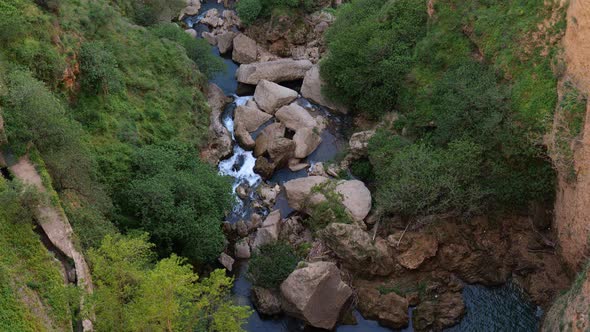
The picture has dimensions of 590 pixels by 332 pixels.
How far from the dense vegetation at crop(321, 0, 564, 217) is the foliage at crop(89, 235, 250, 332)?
12775 mm

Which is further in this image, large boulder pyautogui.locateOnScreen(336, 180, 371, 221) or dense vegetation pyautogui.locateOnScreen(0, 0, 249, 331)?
large boulder pyautogui.locateOnScreen(336, 180, 371, 221)

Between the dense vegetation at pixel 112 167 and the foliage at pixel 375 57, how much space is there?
357 inches

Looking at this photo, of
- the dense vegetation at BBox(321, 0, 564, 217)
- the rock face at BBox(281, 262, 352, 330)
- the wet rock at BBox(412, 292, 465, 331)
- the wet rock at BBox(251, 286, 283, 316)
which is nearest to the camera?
the rock face at BBox(281, 262, 352, 330)

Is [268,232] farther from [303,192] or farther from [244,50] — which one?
[244,50]

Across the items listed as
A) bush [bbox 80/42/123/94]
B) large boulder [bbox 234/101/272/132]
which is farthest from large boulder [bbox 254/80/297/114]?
bush [bbox 80/42/123/94]

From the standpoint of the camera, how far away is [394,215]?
109 feet

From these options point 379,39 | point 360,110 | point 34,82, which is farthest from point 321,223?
point 34,82

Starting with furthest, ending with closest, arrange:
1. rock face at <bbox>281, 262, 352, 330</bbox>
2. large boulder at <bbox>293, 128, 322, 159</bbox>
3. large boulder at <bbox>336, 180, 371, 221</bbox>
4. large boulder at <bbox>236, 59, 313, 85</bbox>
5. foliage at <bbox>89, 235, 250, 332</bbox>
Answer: large boulder at <bbox>236, 59, 313, 85</bbox>, large boulder at <bbox>293, 128, 322, 159</bbox>, large boulder at <bbox>336, 180, 371, 221</bbox>, rock face at <bbox>281, 262, 352, 330</bbox>, foliage at <bbox>89, 235, 250, 332</bbox>

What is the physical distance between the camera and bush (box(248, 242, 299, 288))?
30.5 meters

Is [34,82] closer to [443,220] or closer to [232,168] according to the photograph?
[232,168]

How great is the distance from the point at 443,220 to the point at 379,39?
12997 millimetres

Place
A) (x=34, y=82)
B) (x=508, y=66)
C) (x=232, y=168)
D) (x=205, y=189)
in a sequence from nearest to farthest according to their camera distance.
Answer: (x=34, y=82)
(x=205, y=189)
(x=508, y=66)
(x=232, y=168)

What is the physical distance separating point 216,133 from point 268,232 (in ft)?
30.1

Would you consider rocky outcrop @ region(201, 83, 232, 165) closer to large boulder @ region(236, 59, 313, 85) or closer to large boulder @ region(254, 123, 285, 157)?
large boulder @ region(254, 123, 285, 157)
